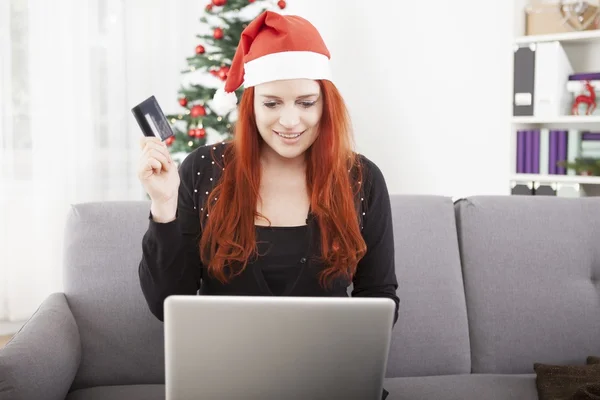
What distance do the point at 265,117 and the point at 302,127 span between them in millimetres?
80

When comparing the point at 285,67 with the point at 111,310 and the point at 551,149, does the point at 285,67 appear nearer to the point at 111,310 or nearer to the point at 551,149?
the point at 111,310

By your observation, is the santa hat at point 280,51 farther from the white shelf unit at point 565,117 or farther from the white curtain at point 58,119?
the white shelf unit at point 565,117

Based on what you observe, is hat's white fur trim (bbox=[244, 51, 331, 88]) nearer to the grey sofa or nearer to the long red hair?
the long red hair

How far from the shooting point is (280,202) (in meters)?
1.63

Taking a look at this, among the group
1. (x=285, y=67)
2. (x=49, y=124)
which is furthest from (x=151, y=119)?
(x=49, y=124)

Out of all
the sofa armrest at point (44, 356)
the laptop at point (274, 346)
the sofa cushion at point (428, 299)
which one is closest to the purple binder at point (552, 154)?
the sofa cushion at point (428, 299)

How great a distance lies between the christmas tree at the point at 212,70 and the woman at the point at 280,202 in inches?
78.8

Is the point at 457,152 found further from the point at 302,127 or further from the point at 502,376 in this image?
the point at 302,127

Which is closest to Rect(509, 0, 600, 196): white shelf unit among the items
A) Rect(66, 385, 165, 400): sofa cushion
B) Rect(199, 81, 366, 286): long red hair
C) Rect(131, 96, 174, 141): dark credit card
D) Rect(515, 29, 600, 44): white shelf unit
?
Rect(515, 29, 600, 44): white shelf unit

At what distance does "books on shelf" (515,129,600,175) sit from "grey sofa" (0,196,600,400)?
1.63 m

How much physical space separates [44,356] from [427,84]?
307cm

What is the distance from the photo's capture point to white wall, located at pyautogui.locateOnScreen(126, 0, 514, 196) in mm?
3854

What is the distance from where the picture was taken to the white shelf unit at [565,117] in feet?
11.3

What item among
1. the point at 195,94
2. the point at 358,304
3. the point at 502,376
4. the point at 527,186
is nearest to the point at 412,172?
the point at 527,186
